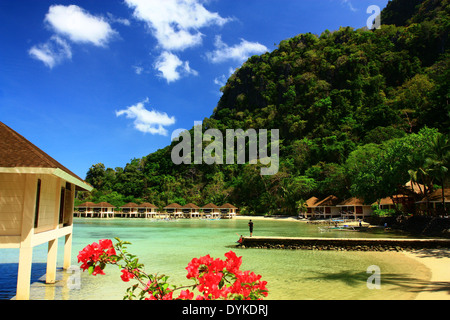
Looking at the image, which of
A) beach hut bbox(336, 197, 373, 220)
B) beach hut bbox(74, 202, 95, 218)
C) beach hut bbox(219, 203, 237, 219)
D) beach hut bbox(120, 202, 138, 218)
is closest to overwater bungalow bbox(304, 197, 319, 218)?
beach hut bbox(336, 197, 373, 220)

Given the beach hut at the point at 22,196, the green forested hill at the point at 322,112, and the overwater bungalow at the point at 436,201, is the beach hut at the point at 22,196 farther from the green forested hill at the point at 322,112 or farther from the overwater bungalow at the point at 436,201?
the green forested hill at the point at 322,112

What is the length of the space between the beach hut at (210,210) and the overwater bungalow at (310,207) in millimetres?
17464

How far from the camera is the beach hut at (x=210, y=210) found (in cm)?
5494

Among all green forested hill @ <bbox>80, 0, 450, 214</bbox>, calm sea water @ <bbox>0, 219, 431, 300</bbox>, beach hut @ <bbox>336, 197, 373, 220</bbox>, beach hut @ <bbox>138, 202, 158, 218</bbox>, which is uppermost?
green forested hill @ <bbox>80, 0, 450, 214</bbox>

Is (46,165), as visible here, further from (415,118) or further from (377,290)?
(415,118)

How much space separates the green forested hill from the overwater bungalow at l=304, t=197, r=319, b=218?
5.93 feet

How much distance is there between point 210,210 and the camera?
59.9 m

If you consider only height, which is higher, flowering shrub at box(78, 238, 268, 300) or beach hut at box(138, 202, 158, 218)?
flowering shrub at box(78, 238, 268, 300)

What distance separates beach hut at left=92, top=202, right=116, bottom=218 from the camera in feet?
185

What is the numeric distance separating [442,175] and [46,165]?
71.7ft

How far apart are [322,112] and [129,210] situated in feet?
150

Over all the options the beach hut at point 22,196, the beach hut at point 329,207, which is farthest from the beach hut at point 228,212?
the beach hut at point 22,196

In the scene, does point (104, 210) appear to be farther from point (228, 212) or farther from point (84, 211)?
point (228, 212)

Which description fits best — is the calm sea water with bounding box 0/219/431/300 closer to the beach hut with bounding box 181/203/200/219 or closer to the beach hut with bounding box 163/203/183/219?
the beach hut with bounding box 181/203/200/219
